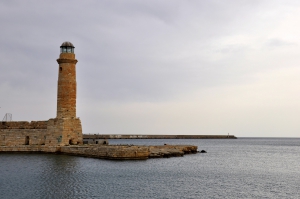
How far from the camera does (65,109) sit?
3594cm

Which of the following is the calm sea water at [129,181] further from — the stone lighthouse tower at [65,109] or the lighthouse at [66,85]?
the lighthouse at [66,85]

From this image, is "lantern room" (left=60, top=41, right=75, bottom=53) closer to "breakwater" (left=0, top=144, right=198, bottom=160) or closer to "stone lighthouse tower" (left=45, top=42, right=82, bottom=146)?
"stone lighthouse tower" (left=45, top=42, right=82, bottom=146)

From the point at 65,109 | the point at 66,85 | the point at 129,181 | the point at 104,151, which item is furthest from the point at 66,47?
the point at 129,181

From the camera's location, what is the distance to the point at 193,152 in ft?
156

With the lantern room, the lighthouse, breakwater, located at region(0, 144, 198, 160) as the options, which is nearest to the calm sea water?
breakwater, located at region(0, 144, 198, 160)

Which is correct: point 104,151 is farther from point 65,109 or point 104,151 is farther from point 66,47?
point 66,47

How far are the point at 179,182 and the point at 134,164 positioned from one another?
7294 mm

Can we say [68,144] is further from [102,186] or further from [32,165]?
[102,186]

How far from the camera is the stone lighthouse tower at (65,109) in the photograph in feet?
117

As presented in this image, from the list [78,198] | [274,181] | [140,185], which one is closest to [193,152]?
[274,181]

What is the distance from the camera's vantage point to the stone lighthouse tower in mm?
35812

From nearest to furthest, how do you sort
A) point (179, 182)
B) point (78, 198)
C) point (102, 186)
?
point (78, 198), point (102, 186), point (179, 182)

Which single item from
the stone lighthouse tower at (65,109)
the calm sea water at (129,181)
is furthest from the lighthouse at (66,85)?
the calm sea water at (129,181)

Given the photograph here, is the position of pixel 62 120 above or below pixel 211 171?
above
